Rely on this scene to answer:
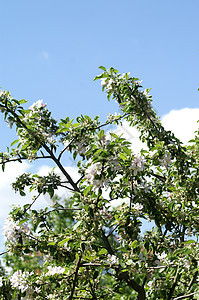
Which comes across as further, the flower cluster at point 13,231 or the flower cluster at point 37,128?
the flower cluster at point 37,128

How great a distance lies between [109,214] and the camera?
334cm

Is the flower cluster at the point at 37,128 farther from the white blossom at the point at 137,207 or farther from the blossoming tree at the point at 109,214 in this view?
the white blossom at the point at 137,207

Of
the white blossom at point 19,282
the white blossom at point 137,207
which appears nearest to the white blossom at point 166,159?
the white blossom at point 137,207

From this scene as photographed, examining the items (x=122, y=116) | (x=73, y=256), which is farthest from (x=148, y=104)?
(x=73, y=256)

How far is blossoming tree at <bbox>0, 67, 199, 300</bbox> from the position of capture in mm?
2594

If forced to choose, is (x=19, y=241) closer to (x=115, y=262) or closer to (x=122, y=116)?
(x=115, y=262)

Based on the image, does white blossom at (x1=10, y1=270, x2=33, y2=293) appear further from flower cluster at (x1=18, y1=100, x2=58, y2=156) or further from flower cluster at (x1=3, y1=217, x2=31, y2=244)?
flower cluster at (x1=18, y1=100, x2=58, y2=156)

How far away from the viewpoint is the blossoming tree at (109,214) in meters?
2.59

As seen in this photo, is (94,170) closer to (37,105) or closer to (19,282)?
(19,282)

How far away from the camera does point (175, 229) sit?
151 inches

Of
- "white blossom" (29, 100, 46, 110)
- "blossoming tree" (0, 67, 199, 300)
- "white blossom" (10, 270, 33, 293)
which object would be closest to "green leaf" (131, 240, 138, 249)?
"blossoming tree" (0, 67, 199, 300)

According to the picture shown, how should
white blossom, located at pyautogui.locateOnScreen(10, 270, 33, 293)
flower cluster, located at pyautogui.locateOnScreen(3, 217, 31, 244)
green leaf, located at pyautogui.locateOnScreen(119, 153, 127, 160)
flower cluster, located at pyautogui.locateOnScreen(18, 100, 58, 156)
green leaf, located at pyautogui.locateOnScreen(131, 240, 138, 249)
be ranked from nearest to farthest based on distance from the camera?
green leaf, located at pyautogui.locateOnScreen(119, 153, 127, 160) → green leaf, located at pyautogui.locateOnScreen(131, 240, 138, 249) → white blossom, located at pyautogui.locateOnScreen(10, 270, 33, 293) → flower cluster, located at pyautogui.locateOnScreen(3, 217, 31, 244) → flower cluster, located at pyautogui.locateOnScreen(18, 100, 58, 156)

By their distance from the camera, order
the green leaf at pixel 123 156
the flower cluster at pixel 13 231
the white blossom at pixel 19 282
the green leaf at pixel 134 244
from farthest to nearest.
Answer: the flower cluster at pixel 13 231, the white blossom at pixel 19 282, the green leaf at pixel 134 244, the green leaf at pixel 123 156

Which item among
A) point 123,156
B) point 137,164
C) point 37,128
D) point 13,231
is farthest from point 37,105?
point 123,156
